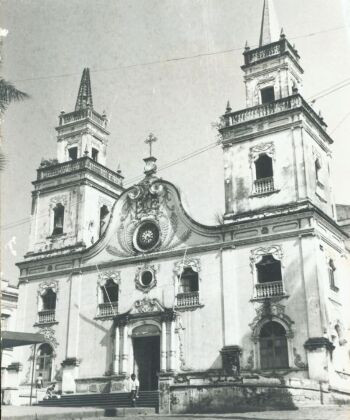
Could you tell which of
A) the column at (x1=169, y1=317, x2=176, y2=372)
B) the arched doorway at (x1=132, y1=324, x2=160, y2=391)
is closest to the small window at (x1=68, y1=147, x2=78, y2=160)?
the arched doorway at (x1=132, y1=324, x2=160, y2=391)

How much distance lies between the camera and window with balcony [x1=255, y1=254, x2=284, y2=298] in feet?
79.8

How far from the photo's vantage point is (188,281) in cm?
2695

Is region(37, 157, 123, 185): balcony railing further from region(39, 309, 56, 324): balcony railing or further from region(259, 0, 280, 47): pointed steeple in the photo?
region(259, 0, 280, 47): pointed steeple

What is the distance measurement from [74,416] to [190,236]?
11.9 m

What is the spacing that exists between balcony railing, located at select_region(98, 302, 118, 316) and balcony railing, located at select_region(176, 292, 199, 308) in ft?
12.2

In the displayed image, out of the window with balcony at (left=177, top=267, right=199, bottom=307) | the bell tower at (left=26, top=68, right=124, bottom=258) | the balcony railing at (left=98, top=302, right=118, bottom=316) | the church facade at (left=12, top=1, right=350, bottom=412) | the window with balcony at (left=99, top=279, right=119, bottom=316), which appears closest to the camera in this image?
the church facade at (left=12, top=1, right=350, bottom=412)

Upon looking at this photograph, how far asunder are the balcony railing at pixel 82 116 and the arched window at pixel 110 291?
35.8 ft

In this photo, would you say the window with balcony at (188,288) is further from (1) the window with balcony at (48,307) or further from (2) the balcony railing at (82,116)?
(2) the balcony railing at (82,116)

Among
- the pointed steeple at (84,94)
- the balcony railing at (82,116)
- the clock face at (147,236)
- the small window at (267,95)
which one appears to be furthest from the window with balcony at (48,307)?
the small window at (267,95)

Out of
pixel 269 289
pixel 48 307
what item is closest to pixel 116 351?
pixel 48 307

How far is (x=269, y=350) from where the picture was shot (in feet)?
77.8

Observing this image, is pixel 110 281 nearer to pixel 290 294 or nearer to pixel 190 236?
pixel 190 236

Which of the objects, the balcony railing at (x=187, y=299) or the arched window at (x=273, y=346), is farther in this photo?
the balcony railing at (x=187, y=299)

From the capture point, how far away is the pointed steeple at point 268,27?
99.4 ft
